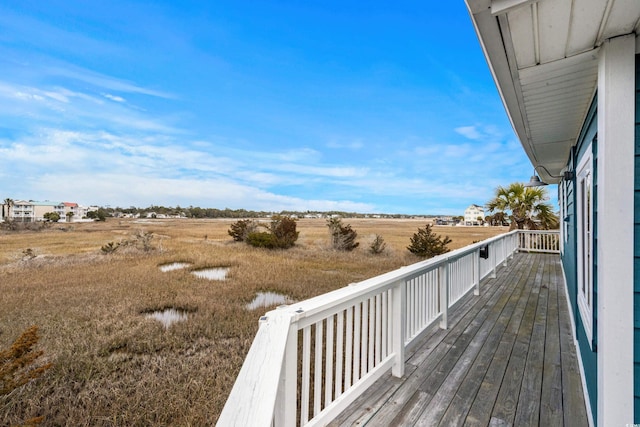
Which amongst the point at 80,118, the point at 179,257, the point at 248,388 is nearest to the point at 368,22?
the point at 248,388

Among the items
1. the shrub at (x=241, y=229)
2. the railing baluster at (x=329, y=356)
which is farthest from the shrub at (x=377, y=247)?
the railing baluster at (x=329, y=356)

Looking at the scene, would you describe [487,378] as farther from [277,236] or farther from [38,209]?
[38,209]

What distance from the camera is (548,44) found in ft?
4.17

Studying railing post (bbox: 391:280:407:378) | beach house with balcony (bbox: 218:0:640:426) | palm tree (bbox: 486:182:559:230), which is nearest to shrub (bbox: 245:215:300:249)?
palm tree (bbox: 486:182:559:230)

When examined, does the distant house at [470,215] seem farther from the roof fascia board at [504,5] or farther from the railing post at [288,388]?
the railing post at [288,388]

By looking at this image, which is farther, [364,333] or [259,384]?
[364,333]

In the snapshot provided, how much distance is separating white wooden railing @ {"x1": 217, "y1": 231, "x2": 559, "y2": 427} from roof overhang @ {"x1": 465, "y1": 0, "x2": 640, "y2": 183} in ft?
4.81

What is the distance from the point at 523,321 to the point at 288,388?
3551 mm

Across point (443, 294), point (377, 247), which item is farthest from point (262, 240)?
point (443, 294)

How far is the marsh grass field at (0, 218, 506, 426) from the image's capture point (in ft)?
8.51

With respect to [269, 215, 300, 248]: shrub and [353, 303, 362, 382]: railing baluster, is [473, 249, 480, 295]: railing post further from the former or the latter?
[269, 215, 300, 248]: shrub

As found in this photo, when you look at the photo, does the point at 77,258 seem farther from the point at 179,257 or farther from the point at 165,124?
the point at 165,124

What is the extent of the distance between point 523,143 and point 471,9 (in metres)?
2.75

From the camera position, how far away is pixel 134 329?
4496 millimetres
